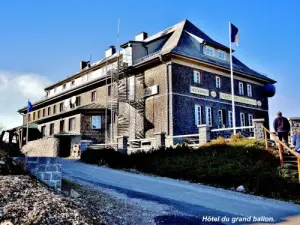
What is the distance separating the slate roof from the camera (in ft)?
94.0

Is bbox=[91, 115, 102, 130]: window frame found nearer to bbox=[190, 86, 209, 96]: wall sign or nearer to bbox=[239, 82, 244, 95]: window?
bbox=[190, 86, 209, 96]: wall sign

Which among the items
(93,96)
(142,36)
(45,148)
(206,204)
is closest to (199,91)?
(142,36)

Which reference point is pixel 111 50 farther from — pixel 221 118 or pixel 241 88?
pixel 221 118

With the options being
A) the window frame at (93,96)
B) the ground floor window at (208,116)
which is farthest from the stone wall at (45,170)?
the window frame at (93,96)

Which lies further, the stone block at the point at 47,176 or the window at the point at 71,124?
the window at the point at 71,124

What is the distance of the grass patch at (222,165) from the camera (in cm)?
1172

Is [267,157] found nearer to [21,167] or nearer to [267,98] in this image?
[21,167]

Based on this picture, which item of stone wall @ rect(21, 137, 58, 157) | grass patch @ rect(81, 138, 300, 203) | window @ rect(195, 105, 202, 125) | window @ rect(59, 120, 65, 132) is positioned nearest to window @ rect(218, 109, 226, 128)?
window @ rect(195, 105, 202, 125)

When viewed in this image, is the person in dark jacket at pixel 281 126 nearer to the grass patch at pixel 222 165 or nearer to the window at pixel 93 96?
the grass patch at pixel 222 165

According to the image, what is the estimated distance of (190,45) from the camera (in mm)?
30391

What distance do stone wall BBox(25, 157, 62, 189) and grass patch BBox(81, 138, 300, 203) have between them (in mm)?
6838

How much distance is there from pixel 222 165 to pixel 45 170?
8.30 m

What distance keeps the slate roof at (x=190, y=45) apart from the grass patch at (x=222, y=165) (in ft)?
37.4

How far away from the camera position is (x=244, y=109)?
32625 mm
